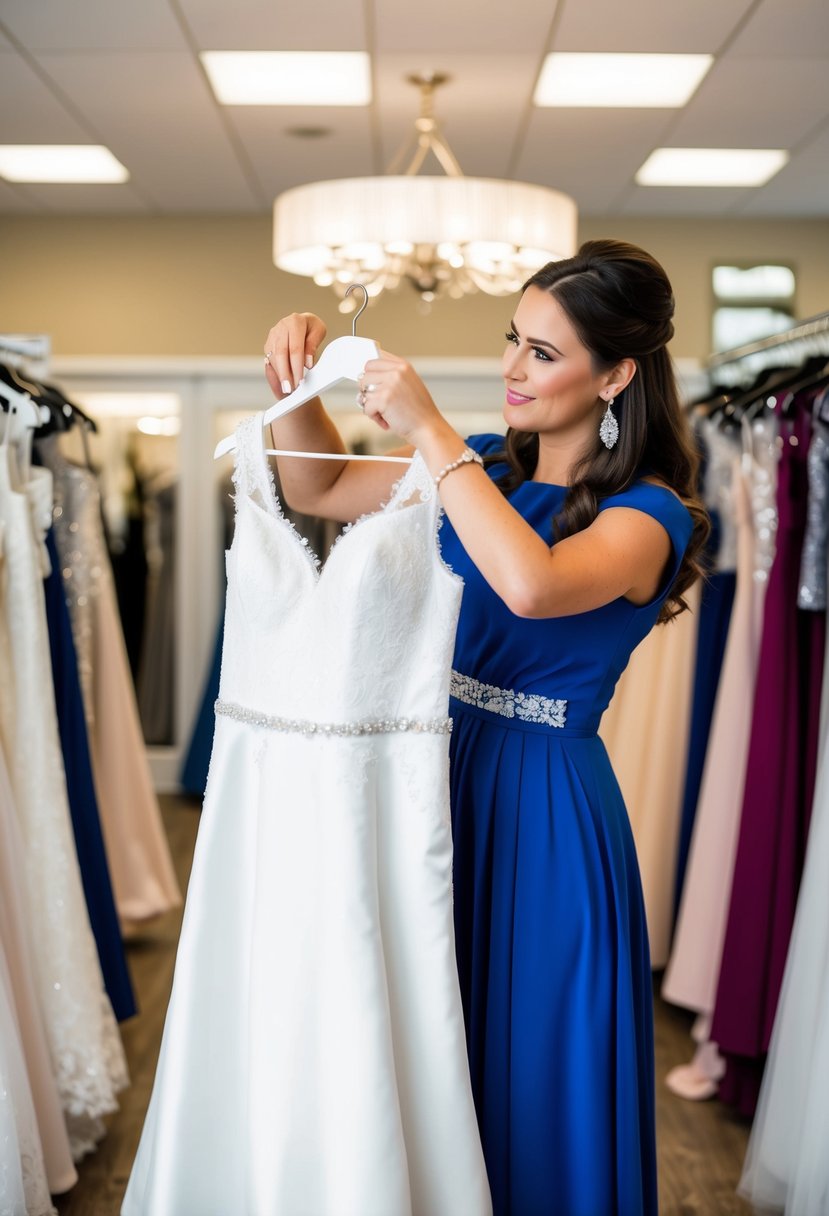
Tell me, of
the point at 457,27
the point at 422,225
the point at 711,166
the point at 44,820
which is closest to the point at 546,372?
the point at 44,820

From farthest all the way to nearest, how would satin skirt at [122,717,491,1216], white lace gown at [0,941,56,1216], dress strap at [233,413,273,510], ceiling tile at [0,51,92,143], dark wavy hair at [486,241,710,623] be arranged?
ceiling tile at [0,51,92,143] < white lace gown at [0,941,56,1216] < dark wavy hair at [486,241,710,623] < dress strap at [233,413,273,510] < satin skirt at [122,717,491,1216]

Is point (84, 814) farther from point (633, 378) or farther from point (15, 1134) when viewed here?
point (633, 378)

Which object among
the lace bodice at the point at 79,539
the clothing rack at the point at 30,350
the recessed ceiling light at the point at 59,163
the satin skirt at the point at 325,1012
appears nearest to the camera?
the satin skirt at the point at 325,1012

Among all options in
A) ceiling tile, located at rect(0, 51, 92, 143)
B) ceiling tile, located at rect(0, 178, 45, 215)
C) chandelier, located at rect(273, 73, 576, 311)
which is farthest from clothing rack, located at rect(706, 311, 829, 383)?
ceiling tile, located at rect(0, 178, 45, 215)

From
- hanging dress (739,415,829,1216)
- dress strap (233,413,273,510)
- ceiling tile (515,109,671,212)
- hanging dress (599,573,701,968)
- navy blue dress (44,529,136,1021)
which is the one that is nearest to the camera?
dress strap (233,413,273,510)

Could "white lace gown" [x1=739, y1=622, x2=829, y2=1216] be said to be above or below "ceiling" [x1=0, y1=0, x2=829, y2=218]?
below

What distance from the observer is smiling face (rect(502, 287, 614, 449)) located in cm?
157

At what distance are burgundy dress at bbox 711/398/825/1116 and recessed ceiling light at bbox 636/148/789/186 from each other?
2.91 metres

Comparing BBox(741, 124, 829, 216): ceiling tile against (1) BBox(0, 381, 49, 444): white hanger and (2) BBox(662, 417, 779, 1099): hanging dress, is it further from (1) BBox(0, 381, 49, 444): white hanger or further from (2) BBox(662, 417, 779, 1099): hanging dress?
(1) BBox(0, 381, 49, 444): white hanger

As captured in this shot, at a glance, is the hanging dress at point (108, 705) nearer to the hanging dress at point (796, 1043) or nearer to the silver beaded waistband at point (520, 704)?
the silver beaded waistband at point (520, 704)

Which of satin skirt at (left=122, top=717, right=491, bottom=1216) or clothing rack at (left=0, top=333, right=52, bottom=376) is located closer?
satin skirt at (left=122, top=717, right=491, bottom=1216)

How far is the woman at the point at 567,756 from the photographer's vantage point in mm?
1525

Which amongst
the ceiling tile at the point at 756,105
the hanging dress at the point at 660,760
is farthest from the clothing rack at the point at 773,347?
the ceiling tile at the point at 756,105

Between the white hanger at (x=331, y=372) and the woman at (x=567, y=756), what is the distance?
41mm
